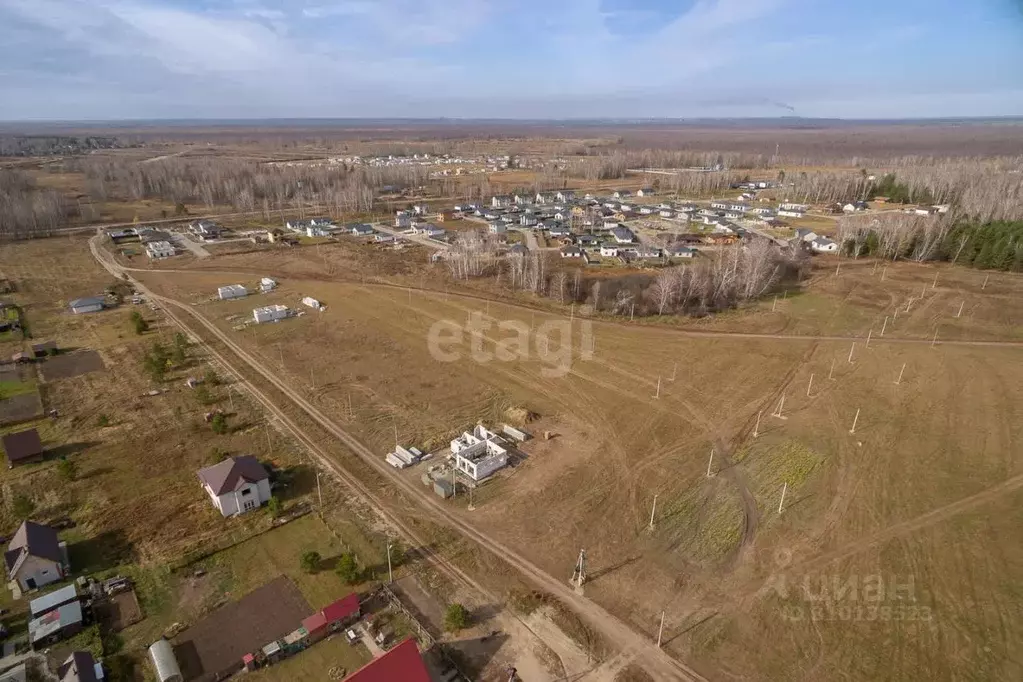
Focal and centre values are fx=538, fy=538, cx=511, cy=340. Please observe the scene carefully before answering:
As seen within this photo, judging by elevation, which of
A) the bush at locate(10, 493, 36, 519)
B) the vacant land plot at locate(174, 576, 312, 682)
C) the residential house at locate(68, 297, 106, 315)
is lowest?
the vacant land plot at locate(174, 576, 312, 682)

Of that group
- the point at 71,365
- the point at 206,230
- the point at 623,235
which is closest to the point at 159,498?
the point at 71,365

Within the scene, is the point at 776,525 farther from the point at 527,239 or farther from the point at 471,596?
the point at 527,239

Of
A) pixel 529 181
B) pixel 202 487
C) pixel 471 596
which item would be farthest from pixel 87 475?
pixel 529 181

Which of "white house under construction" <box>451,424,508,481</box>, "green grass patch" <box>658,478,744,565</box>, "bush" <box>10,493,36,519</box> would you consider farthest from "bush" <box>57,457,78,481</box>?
"green grass patch" <box>658,478,744,565</box>

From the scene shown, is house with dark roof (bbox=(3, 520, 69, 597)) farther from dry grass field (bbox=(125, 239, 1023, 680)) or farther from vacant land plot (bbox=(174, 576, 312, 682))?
dry grass field (bbox=(125, 239, 1023, 680))

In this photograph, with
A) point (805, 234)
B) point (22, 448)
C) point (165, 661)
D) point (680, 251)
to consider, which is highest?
point (805, 234)

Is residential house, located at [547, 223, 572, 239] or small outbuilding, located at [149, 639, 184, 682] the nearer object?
small outbuilding, located at [149, 639, 184, 682]

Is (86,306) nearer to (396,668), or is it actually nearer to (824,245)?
(396,668)

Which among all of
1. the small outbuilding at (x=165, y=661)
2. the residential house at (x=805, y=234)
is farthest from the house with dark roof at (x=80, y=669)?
the residential house at (x=805, y=234)
